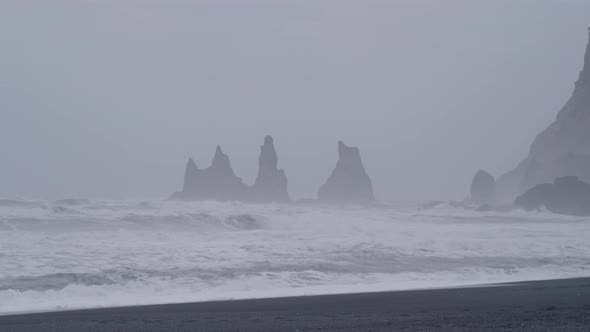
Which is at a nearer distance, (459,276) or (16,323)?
(16,323)

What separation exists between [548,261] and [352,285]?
27.4 ft

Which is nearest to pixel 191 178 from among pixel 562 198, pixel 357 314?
pixel 562 198

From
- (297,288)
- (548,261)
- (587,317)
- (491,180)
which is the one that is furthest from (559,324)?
(491,180)

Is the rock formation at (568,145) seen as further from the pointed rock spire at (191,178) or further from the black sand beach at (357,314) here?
the black sand beach at (357,314)

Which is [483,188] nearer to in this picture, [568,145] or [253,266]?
[568,145]

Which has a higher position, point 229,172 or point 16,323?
point 229,172

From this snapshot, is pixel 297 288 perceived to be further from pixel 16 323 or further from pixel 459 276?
pixel 16 323

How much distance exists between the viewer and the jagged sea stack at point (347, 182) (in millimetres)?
84562

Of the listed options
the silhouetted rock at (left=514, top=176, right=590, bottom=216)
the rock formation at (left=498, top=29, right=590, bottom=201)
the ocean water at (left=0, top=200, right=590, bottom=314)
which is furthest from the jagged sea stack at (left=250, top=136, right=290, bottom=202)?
the ocean water at (left=0, top=200, right=590, bottom=314)

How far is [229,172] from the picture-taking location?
253ft

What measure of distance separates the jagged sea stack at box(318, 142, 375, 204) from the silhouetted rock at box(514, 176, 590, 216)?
2701cm

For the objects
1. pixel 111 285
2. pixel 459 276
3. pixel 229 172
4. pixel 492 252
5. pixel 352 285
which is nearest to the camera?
pixel 111 285

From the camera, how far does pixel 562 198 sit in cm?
5778

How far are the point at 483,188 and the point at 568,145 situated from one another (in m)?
14.7
